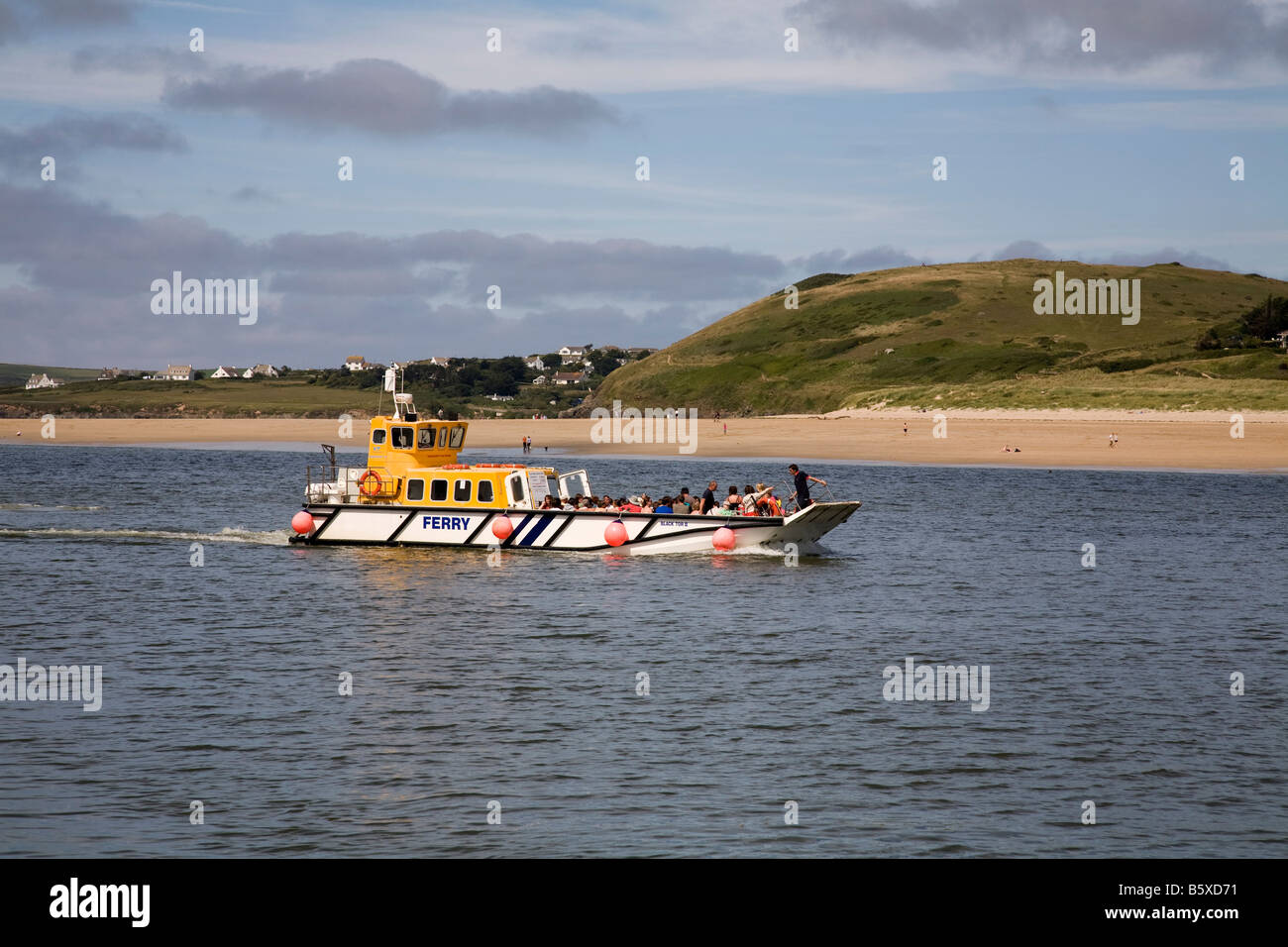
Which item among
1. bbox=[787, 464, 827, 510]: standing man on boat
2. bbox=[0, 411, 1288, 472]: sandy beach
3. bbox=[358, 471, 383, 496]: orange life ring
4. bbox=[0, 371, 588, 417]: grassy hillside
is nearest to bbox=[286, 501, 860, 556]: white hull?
bbox=[787, 464, 827, 510]: standing man on boat

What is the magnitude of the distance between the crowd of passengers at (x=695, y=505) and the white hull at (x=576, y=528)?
44 cm

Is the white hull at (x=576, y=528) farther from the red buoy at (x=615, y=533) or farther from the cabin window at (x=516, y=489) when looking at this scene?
the cabin window at (x=516, y=489)

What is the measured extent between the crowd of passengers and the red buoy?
14.1 inches

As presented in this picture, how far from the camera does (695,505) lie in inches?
1391

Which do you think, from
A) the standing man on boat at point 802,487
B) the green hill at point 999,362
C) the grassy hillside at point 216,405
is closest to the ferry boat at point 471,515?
the standing man on boat at point 802,487

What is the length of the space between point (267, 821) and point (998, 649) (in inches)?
551

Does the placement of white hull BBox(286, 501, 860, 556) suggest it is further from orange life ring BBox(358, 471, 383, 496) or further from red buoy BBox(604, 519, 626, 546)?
orange life ring BBox(358, 471, 383, 496)

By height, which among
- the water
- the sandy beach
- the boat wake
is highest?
the sandy beach

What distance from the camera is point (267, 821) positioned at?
12.4 m

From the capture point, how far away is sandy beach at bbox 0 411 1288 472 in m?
75.5

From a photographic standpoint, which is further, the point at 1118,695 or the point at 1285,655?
the point at 1285,655

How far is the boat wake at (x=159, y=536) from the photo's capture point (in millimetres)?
39588
